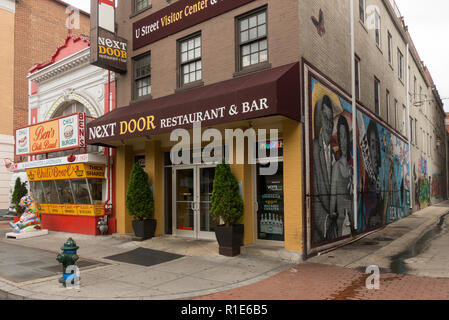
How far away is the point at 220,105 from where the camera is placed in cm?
880

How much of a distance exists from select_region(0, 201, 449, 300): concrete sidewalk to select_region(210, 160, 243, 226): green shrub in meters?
1.04

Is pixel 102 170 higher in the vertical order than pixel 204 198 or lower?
higher

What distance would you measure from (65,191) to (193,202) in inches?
238

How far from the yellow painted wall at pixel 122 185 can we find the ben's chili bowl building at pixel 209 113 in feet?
0.12

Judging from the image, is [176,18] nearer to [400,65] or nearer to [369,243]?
[369,243]

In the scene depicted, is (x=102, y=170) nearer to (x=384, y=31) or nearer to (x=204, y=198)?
(x=204, y=198)

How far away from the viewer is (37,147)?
1525 centimetres

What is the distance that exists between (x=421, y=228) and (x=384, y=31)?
32.1 feet

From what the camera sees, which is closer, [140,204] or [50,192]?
[140,204]

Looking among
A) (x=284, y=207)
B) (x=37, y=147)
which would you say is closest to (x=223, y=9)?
(x=284, y=207)

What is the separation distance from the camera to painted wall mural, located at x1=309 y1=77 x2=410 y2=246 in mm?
9625

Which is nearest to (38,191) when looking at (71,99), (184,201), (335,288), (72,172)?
(72,172)

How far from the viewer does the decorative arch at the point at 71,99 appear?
14414 mm

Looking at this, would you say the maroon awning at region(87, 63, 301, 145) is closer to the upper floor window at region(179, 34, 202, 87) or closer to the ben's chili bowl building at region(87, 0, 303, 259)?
the ben's chili bowl building at region(87, 0, 303, 259)
